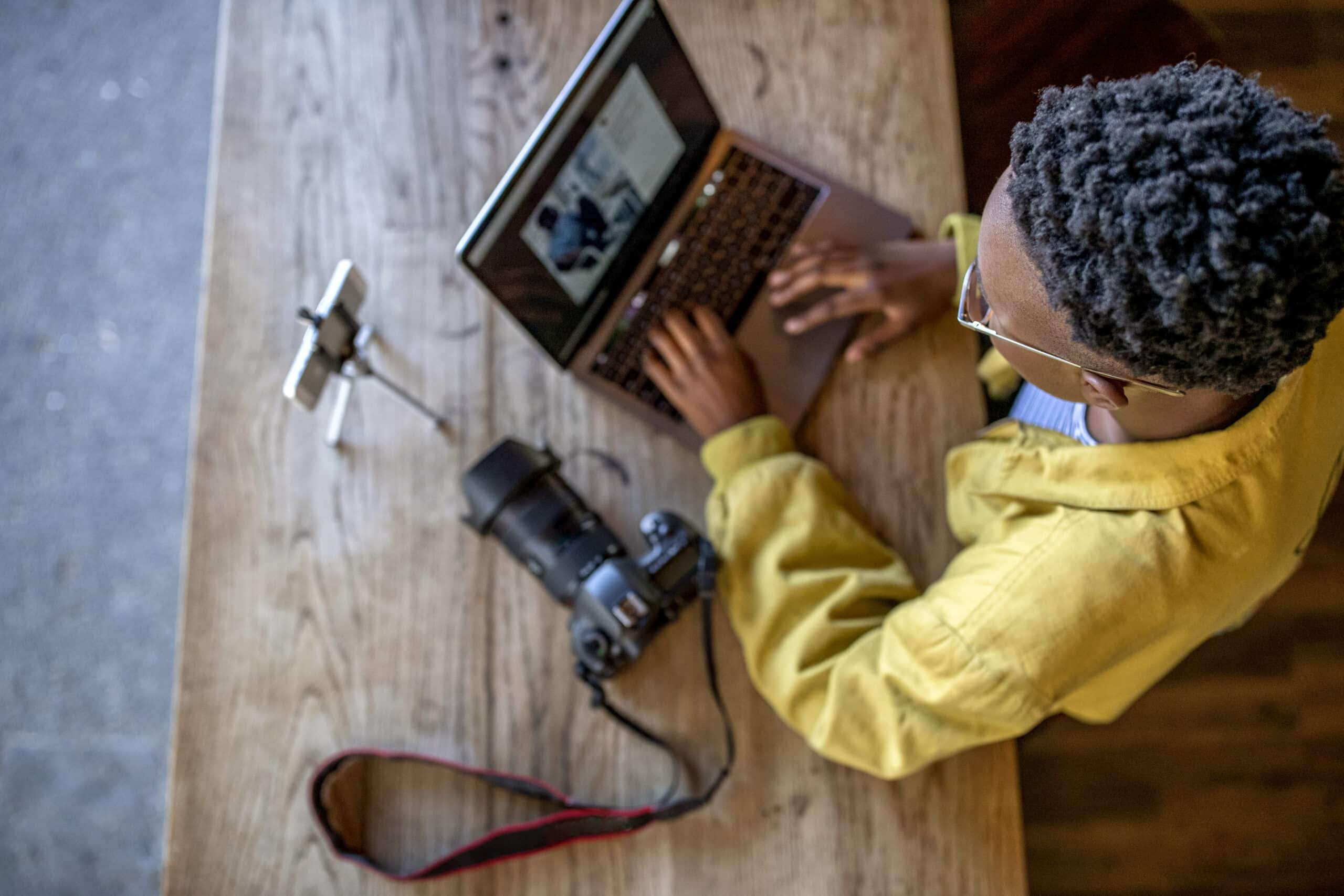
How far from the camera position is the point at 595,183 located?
896 mm

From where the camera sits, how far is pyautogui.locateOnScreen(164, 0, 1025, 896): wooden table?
0.88 m

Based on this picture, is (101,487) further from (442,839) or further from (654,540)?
(654,540)

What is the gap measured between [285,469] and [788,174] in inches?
25.9

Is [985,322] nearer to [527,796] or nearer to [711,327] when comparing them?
[711,327]

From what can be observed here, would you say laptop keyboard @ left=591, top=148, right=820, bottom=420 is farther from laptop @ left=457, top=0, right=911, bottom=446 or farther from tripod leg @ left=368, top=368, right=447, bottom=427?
tripod leg @ left=368, top=368, right=447, bottom=427

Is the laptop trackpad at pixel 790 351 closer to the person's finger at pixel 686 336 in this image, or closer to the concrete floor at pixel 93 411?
the person's finger at pixel 686 336

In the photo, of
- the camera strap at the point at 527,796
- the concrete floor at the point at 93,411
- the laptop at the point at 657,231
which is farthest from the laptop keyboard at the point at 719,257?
the concrete floor at the point at 93,411

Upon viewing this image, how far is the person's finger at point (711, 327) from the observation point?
971mm

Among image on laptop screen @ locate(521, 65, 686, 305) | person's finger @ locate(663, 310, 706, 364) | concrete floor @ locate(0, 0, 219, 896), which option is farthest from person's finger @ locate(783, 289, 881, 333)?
concrete floor @ locate(0, 0, 219, 896)

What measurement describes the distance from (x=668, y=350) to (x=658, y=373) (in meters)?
0.03

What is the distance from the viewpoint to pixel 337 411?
3.18 ft

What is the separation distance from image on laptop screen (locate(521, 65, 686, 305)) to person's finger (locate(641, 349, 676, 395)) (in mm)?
93

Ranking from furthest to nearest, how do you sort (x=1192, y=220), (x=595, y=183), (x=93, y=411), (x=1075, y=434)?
1. (x=93, y=411)
2. (x=595, y=183)
3. (x=1075, y=434)
4. (x=1192, y=220)

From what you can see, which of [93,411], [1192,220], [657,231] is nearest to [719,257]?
[657,231]
